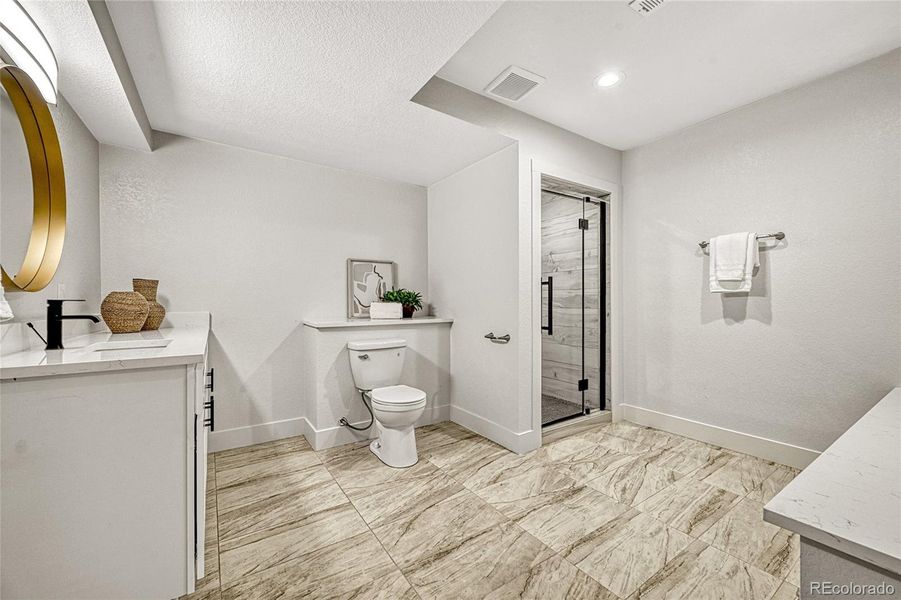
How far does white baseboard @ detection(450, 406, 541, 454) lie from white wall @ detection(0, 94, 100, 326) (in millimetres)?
2496

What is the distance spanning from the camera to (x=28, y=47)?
1.30 metres

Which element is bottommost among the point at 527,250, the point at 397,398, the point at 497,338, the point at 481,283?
the point at 397,398

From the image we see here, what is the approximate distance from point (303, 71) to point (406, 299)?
1797 mm

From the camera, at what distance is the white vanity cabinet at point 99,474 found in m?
1.06

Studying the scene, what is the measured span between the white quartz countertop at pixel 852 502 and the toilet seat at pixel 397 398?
180 centimetres

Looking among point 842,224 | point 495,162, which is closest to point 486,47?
point 495,162

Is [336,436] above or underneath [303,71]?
underneath

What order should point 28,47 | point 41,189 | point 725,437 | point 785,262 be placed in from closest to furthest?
point 28,47 → point 41,189 → point 785,262 → point 725,437

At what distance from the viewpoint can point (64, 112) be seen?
5.94 ft

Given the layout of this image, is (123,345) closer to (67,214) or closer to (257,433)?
(67,214)

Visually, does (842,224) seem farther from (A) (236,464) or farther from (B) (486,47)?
(A) (236,464)

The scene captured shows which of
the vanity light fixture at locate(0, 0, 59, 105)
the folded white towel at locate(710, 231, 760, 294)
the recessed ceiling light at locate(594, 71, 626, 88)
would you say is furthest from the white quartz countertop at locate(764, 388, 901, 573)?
the vanity light fixture at locate(0, 0, 59, 105)

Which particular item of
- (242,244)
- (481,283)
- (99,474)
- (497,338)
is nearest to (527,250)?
(481,283)

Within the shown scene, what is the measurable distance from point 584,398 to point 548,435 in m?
0.69
